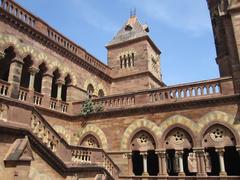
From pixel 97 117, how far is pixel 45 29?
6.97 m

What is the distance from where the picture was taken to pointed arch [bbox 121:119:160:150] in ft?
44.3

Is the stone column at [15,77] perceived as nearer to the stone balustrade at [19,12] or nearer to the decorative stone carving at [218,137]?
the stone balustrade at [19,12]

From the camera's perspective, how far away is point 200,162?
12078 millimetres

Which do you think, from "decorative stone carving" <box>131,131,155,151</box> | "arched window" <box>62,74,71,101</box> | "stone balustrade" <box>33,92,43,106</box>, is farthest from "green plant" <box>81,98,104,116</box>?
"decorative stone carving" <box>131,131,155,151</box>

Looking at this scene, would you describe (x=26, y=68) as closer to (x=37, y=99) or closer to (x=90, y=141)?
(x=37, y=99)

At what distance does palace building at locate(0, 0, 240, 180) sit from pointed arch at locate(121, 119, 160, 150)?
0.19 feet

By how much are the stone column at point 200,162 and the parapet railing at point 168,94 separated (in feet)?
9.20

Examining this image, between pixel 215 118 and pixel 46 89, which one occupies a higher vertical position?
pixel 46 89

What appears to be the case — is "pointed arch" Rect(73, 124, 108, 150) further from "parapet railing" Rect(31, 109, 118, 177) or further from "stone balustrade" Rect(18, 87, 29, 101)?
"stone balustrade" Rect(18, 87, 29, 101)

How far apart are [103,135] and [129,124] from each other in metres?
1.89

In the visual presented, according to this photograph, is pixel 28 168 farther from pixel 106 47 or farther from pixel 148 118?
pixel 106 47

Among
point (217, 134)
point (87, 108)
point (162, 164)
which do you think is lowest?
point (162, 164)

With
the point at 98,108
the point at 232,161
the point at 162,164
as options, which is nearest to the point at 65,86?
the point at 98,108

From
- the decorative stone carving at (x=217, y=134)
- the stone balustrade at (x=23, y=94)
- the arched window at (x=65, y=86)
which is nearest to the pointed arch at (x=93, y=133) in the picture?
the arched window at (x=65, y=86)
